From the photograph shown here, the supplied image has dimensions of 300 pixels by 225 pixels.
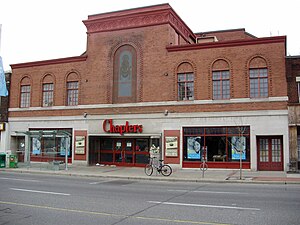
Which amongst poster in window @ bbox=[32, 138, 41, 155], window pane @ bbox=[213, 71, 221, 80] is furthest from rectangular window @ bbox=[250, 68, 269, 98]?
poster in window @ bbox=[32, 138, 41, 155]

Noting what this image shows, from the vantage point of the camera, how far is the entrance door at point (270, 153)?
72.5 ft

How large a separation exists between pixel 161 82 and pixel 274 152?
9.24 meters

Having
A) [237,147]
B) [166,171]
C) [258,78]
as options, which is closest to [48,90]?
[166,171]

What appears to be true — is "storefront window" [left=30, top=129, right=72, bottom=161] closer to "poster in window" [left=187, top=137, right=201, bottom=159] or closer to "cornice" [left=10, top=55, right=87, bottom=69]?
"cornice" [left=10, top=55, right=87, bottom=69]

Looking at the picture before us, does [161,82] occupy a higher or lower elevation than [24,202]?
higher

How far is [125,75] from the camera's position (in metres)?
26.7

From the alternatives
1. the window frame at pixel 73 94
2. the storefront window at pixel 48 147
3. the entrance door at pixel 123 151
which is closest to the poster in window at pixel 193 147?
the entrance door at pixel 123 151

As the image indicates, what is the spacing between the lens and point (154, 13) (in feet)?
83.8

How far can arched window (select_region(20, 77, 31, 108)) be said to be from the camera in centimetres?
3106

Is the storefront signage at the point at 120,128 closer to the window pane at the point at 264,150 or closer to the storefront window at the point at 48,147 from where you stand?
the storefront window at the point at 48,147

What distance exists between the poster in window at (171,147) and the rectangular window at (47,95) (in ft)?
38.4

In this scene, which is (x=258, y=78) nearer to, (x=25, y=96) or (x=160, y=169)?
(x=160, y=169)

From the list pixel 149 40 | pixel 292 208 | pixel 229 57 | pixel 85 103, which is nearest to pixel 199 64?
pixel 229 57

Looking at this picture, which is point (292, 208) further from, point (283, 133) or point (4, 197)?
point (283, 133)
